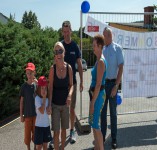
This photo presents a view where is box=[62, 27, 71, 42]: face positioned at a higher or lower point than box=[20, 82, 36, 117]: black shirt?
higher

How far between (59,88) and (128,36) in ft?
8.79

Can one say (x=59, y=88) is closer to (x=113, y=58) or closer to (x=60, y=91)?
(x=60, y=91)

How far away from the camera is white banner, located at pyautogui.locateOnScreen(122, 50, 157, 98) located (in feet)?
20.4

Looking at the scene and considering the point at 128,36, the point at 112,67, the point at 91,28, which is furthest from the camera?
the point at 128,36

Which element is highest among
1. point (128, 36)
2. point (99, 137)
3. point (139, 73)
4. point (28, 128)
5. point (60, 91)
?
point (128, 36)

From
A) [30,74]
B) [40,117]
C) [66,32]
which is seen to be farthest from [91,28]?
[40,117]

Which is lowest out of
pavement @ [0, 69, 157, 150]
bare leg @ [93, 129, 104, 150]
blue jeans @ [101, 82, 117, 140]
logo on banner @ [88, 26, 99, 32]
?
pavement @ [0, 69, 157, 150]

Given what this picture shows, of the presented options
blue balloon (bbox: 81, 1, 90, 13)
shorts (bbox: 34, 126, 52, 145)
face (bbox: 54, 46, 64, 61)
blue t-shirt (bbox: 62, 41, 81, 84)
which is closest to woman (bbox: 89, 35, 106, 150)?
face (bbox: 54, 46, 64, 61)

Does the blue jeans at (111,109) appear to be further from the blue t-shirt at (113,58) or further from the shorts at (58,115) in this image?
the shorts at (58,115)

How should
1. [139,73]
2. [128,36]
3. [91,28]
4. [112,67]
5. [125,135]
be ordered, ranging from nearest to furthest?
[112,67] → [125,135] → [91,28] → [128,36] → [139,73]

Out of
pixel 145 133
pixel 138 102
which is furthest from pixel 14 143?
pixel 138 102

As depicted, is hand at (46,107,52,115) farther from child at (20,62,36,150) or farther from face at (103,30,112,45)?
face at (103,30,112,45)

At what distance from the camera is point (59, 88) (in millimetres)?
4035

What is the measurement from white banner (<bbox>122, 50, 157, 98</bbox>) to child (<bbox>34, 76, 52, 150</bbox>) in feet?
9.11
